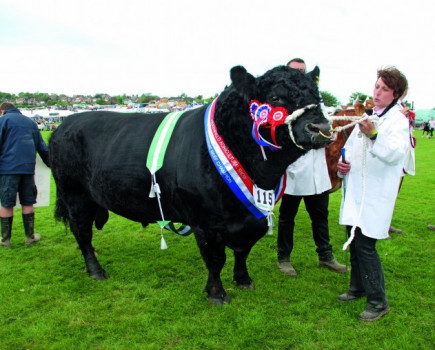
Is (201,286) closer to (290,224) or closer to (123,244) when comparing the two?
(290,224)

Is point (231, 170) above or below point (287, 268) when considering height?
above

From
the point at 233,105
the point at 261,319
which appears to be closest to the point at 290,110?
the point at 233,105

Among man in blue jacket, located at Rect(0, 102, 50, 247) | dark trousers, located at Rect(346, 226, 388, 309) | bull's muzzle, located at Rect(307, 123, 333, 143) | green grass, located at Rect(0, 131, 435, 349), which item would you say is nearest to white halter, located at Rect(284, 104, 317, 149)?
bull's muzzle, located at Rect(307, 123, 333, 143)

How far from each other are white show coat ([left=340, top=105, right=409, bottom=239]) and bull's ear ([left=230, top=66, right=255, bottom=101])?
1.05 metres

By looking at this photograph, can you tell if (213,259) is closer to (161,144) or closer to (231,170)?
(231,170)

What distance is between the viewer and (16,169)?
564cm

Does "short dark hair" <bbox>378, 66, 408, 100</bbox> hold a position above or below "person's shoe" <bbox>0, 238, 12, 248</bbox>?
above

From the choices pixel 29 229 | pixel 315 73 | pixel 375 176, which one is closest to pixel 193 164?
pixel 315 73

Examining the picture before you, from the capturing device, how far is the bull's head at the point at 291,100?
2.66 metres

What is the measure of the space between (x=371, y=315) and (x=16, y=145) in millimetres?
5550

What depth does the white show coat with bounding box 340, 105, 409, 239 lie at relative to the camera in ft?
9.59

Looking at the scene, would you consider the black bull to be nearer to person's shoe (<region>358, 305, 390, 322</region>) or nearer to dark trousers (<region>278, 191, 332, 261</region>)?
dark trousers (<region>278, 191, 332, 261</region>)

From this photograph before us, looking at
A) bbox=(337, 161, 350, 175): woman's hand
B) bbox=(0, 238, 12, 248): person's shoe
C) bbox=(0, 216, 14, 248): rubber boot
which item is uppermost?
bbox=(337, 161, 350, 175): woman's hand

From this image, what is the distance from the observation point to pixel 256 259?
5.04m
